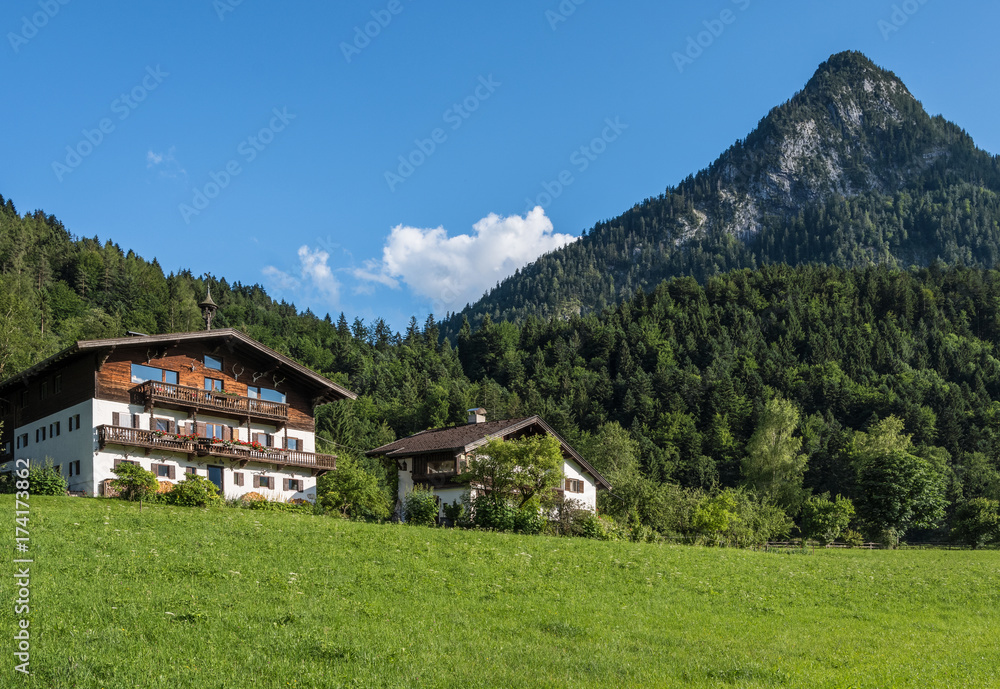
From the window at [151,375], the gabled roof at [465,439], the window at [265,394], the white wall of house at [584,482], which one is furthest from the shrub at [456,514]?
the window at [151,375]

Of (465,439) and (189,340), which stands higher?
(189,340)

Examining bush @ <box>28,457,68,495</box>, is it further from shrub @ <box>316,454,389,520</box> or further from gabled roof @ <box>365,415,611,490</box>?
gabled roof @ <box>365,415,611,490</box>

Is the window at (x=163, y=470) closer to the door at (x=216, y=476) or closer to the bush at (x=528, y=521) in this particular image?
the door at (x=216, y=476)

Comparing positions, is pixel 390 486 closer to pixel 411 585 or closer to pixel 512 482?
pixel 512 482

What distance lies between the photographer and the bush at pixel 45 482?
4069 centimetres

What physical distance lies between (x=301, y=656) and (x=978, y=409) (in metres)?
150

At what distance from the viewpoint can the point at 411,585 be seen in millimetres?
25062

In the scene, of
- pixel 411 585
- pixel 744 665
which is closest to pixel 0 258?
pixel 411 585

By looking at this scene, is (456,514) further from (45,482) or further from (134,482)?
(45,482)

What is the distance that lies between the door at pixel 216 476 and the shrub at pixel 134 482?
226 inches

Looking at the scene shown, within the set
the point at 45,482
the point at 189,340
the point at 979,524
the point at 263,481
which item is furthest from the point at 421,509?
the point at 979,524

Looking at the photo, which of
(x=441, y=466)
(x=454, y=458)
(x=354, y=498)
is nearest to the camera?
(x=354, y=498)

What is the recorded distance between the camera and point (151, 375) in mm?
48844

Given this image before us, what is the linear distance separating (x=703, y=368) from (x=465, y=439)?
4671 inches
